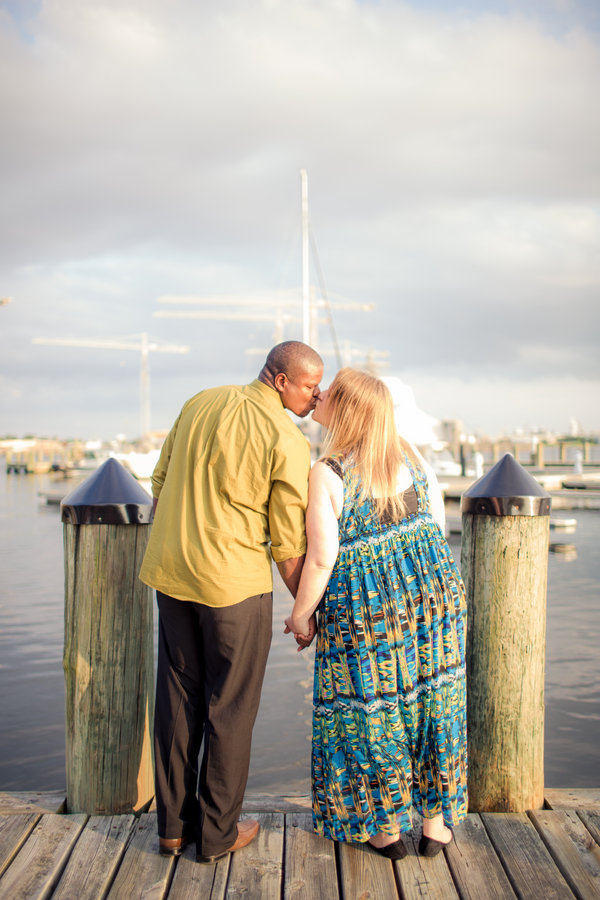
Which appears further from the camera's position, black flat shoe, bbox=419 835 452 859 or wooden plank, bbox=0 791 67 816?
wooden plank, bbox=0 791 67 816

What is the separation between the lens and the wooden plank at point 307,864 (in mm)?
2039

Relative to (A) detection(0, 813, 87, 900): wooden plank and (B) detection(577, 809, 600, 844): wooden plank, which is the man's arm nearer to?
(A) detection(0, 813, 87, 900): wooden plank

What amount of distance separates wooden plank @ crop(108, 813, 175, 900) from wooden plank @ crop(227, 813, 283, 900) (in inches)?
8.5

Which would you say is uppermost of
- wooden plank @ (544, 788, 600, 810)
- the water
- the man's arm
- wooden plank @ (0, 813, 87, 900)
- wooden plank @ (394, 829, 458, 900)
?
the man's arm

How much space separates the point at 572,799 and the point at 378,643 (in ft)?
3.93

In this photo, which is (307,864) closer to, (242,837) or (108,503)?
(242,837)

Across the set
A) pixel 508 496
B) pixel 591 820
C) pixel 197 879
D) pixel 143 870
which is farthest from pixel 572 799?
pixel 143 870

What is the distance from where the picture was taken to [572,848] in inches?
88.5

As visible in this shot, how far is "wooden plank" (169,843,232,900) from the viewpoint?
79.4 inches

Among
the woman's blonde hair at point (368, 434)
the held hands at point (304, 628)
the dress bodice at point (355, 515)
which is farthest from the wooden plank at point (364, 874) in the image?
the woman's blonde hair at point (368, 434)

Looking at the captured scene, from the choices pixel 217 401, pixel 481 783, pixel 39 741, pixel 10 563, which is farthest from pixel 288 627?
pixel 10 563

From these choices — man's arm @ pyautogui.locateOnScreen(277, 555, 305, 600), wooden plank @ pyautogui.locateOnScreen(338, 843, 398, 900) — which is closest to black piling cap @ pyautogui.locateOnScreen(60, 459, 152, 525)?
man's arm @ pyautogui.locateOnScreen(277, 555, 305, 600)

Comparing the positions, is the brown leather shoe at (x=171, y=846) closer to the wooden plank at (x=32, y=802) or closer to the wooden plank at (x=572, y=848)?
the wooden plank at (x=32, y=802)

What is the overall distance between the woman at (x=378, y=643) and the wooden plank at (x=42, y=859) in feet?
2.85
